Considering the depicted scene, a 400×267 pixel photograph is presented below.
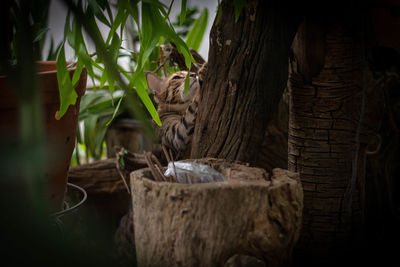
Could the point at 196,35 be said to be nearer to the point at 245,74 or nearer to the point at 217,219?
the point at 245,74

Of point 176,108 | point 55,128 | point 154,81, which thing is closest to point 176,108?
point 176,108

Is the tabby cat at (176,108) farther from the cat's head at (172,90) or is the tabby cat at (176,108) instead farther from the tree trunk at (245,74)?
the tree trunk at (245,74)

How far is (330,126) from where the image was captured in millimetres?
1143

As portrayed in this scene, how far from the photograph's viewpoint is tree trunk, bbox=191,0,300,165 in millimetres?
1086

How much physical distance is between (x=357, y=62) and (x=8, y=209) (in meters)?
1.09

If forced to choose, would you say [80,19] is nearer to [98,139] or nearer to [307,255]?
[307,255]

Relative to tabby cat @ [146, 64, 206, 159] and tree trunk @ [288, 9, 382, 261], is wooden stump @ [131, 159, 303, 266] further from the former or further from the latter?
tabby cat @ [146, 64, 206, 159]

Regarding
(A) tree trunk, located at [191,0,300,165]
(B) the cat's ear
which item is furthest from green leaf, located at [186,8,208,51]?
(A) tree trunk, located at [191,0,300,165]

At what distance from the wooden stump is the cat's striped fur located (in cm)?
64

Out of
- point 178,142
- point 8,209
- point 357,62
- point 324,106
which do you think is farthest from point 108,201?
point 8,209

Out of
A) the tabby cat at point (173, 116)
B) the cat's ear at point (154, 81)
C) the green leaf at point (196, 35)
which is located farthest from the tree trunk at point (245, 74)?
the green leaf at point (196, 35)

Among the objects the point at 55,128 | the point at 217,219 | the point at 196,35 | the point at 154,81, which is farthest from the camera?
the point at 196,35

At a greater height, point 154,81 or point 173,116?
point 154,81

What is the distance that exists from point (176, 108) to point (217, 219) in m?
1.05
